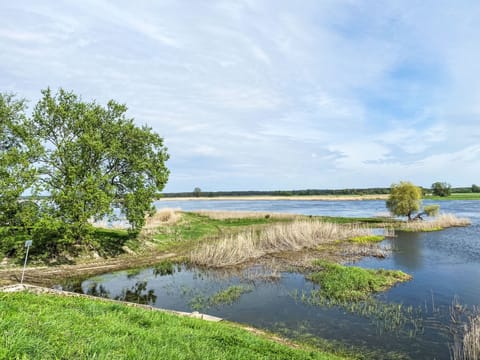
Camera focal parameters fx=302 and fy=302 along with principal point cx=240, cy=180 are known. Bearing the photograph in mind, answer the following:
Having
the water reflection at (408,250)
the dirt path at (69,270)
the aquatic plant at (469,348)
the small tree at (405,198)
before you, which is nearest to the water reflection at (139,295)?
the dirt path at (69,270)

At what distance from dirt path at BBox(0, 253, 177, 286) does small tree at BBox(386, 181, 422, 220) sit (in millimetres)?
31509

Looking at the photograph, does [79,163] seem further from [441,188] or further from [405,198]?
[441,188]

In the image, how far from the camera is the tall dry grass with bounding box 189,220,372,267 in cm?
2166

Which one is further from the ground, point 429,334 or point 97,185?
point 97,185

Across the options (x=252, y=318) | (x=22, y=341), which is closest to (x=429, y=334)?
(x=252, y=318)

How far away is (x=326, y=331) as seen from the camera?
1082 cm

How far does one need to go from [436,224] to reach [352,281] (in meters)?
28.0

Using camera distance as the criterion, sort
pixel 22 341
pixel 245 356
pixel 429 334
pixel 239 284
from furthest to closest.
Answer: pixel 239 284, pixel 429 334, pixel 245 356, pixel 22 341

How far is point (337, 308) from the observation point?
1302 centimetres

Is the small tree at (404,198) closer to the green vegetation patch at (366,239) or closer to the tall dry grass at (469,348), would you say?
the green vegetation patch at (366,239)

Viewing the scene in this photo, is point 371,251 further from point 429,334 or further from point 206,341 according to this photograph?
point 206,341

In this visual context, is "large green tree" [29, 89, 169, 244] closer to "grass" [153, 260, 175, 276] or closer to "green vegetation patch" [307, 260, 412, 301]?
"grass" [153, 260, 175, 276]

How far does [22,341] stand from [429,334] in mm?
12032

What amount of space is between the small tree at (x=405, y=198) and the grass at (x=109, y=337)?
37271 mm
